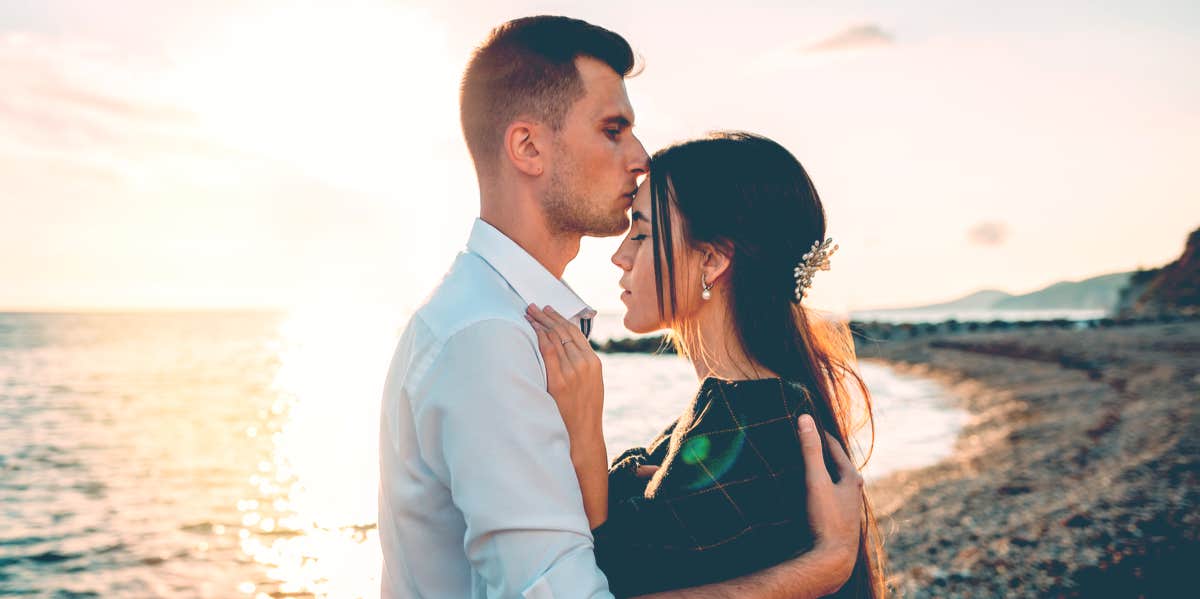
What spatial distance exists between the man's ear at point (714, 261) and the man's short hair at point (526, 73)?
27.3 inches

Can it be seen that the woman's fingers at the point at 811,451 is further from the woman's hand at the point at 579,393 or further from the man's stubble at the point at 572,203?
the man's stubble at the point at 572,203

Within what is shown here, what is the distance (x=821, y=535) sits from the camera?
2.48m

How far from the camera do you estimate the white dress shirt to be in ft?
6.10

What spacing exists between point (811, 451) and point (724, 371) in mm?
474

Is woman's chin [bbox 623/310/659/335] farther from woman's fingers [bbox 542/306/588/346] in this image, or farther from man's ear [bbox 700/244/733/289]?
woman's fingers [bbox 542/306/588/346]

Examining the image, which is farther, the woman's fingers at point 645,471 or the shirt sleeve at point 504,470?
the woman's fingers at point 645,471

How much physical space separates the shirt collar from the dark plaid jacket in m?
0.57

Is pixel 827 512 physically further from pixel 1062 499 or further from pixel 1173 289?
pixel 1173 289

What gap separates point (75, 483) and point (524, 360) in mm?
15844

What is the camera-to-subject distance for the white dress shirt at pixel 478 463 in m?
1.86

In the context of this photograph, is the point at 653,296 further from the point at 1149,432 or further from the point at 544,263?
the point at 1149,432

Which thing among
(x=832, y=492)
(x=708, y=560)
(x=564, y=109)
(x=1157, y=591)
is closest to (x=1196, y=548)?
(x=1157, y=591)

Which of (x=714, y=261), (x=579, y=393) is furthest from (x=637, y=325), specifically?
(x=579, y=393)

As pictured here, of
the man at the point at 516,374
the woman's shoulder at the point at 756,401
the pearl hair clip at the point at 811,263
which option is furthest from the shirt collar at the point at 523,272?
the pearl hair clip at the point at 811,263
